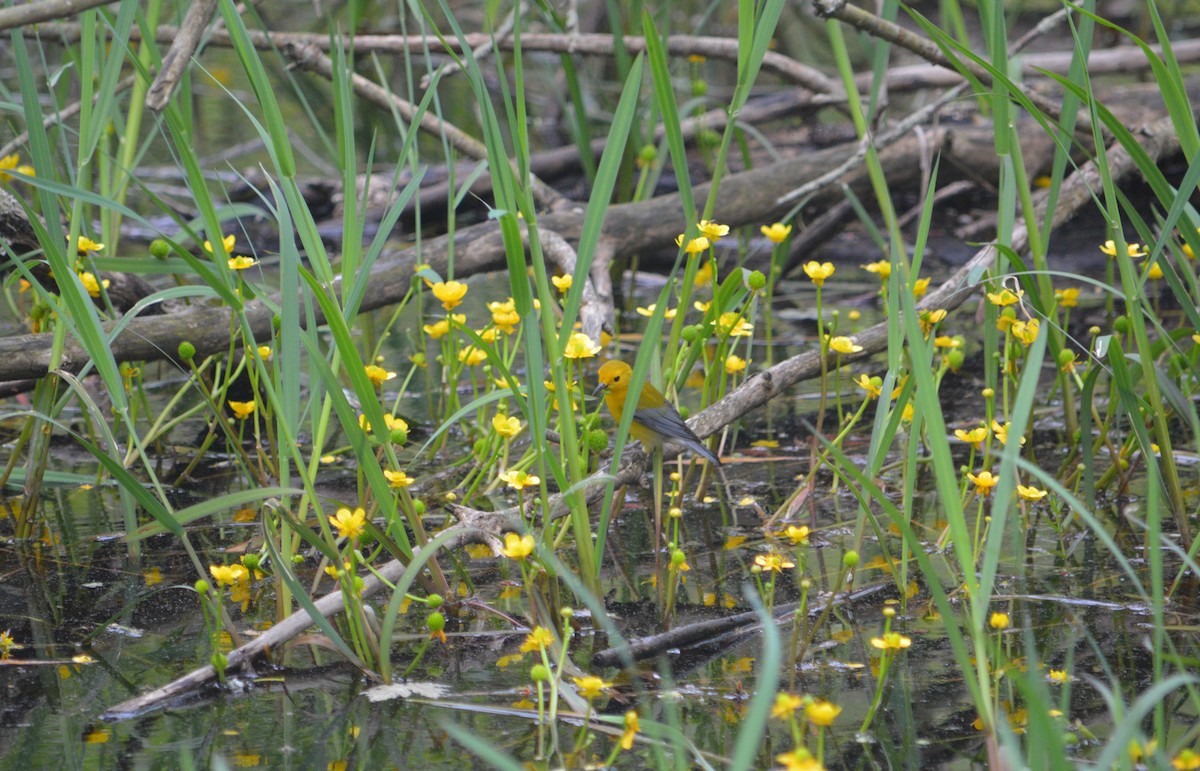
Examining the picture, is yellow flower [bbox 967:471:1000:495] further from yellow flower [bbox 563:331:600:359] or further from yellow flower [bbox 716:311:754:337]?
yellow flower [bbox 563:331:600:359]

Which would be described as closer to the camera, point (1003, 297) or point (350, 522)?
point (350, 522)

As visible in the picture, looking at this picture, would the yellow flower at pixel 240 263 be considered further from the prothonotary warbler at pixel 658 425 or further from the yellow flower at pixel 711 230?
the yellow flower at pixel 711 230

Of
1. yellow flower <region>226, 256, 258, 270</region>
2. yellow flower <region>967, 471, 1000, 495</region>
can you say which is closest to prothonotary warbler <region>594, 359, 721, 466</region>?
yellow flower <region>967, 471, 1000, 495</region>

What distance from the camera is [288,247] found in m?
2.14

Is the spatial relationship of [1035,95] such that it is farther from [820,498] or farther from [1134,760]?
[1134,760]

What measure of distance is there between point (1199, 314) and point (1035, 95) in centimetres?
139

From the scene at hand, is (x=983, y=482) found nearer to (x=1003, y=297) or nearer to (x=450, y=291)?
(x=1003, y=297)

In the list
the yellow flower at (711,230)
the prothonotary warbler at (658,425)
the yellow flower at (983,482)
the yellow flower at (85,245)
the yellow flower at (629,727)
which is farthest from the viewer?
the yellow flower at (85,245)

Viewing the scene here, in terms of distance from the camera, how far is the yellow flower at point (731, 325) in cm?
289

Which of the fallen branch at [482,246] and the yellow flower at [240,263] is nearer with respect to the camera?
the yellow flower at [240,263]

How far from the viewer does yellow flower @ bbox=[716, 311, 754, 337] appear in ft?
9.48

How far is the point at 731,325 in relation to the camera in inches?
114

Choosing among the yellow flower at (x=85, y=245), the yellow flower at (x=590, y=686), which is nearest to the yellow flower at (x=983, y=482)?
the yellow flower at (x=590, y=686)

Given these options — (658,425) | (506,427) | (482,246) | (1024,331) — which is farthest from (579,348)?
(482,246)
